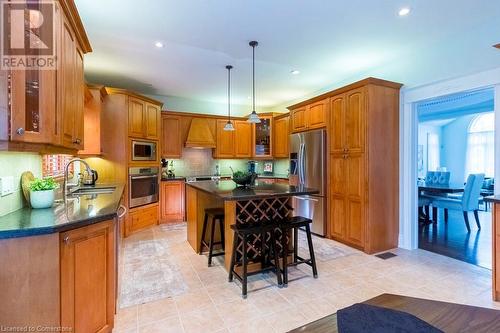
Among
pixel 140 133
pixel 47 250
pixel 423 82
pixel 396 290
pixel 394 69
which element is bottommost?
pixel 396 290

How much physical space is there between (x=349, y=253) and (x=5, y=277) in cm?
346

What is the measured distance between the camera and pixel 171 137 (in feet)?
18.1

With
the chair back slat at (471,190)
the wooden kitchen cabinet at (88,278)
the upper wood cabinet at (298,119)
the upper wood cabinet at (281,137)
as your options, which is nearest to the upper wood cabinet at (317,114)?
the upper wood cabinet at (298,119)

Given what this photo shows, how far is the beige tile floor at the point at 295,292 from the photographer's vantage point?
201 cm

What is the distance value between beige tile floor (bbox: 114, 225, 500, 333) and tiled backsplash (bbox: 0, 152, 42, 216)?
1.15 metres

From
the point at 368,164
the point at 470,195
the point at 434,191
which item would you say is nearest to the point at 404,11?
the point at 368,164

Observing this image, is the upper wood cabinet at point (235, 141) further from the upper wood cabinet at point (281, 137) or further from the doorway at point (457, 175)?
the doorway at point (457, 175)

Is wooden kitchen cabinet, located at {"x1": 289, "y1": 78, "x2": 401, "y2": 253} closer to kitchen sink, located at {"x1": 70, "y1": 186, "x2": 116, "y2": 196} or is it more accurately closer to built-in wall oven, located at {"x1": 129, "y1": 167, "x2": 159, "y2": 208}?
kitchen sink, located at {"x1": 70, "y1": 186, "x2": 116, "y2": 196}

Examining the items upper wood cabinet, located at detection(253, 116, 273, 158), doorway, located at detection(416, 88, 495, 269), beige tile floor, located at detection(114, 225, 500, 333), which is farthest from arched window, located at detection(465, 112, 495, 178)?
upper wood cabinet, located at detection(253, 116, 273, 158)

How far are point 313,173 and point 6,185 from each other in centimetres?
377

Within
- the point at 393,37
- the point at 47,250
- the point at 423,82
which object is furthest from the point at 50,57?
the point at 423,82

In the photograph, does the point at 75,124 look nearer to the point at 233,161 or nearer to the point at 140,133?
the point at 140,133

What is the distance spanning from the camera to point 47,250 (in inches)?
52.3

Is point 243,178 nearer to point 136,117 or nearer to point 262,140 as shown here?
point 136,117
